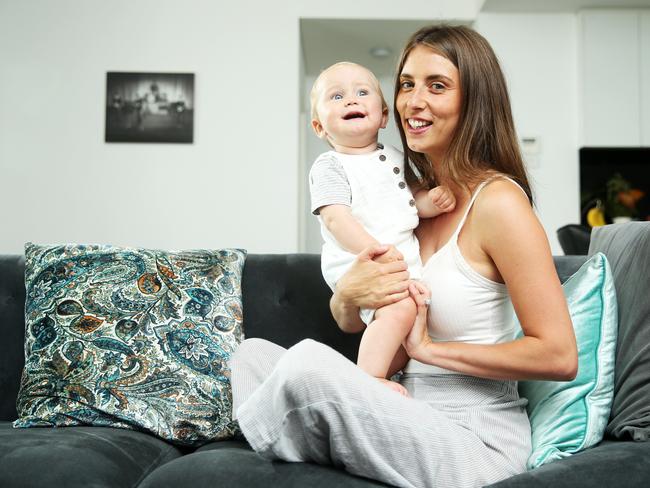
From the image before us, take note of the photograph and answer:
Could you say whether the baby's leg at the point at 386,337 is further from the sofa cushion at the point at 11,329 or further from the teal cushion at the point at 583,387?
the sofa cushion at the point at 11,329

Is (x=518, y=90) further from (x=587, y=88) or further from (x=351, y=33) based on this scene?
(x=351, y=33)

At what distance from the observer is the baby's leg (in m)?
1.36

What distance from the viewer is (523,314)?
119 centimetres

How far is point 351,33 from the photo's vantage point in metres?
5.25

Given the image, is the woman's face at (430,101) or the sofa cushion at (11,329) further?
the sofa cushion at (11,329)

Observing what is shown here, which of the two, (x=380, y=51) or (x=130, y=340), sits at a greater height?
(x=380, y=51)

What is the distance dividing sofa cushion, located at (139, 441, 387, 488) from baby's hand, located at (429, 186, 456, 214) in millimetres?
634

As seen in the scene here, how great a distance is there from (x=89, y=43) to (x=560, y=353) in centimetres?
467

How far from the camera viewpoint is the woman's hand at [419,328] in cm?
127

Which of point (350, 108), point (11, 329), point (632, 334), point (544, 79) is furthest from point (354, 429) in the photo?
point (544, 79)

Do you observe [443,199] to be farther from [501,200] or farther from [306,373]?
[306,373]

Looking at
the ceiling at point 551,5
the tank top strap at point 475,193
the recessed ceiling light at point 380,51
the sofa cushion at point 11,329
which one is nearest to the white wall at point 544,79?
the ceiling at point 551,5

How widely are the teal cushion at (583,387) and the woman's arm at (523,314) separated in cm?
11

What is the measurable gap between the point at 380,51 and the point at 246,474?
4.94 meters
